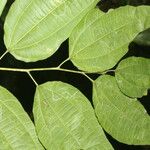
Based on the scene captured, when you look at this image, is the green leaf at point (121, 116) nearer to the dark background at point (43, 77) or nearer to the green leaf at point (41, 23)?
the green leaf at point (41, 23)

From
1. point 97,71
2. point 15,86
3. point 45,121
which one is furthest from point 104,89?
point 15,86

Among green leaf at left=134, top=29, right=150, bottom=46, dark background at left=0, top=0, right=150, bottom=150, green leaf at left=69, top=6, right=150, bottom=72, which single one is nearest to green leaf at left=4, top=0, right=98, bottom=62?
green leaf at left=69, top=6, right=150, bottom=72

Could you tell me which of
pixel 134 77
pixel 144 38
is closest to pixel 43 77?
pixel 144 38

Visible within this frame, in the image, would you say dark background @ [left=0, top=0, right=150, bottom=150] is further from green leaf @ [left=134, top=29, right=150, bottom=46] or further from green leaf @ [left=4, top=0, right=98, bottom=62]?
green leaf @ [left=4, top=0, right=98, bottom=62]

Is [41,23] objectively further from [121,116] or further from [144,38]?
[144,38]

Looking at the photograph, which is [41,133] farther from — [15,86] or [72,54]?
[15,86]

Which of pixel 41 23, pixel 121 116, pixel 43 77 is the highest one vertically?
pixel 41 23
